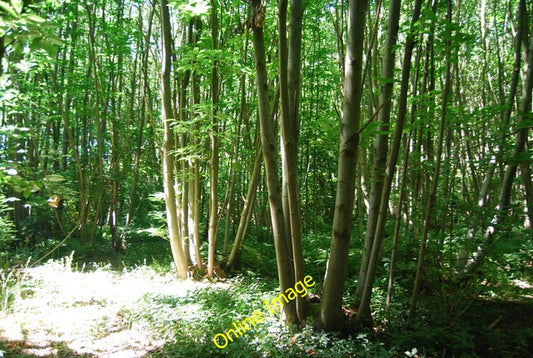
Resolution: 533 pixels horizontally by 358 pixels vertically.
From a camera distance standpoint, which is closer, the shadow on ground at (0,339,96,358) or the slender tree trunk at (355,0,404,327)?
the slender tree trunk at (355,0,404,327)

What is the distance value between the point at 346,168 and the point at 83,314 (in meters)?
4.10

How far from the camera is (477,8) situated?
1109 cm

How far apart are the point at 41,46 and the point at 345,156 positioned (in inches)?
94.6

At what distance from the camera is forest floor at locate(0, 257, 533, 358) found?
3.31 m

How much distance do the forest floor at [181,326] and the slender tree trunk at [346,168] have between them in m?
0.32

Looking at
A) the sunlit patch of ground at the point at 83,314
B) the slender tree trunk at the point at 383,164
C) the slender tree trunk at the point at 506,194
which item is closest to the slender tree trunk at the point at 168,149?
the sunlit patch of ground at the point at 83,314

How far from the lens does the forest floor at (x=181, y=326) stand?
130 inches

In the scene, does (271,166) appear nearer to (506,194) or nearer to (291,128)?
(291,128)

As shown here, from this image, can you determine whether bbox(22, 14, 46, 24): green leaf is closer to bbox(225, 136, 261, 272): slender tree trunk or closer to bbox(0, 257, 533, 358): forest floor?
bbox(0, 257, 533, 358): forest floor

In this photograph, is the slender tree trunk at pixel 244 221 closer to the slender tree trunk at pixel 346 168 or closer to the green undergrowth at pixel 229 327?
the green undergrowth at pixel 229 327

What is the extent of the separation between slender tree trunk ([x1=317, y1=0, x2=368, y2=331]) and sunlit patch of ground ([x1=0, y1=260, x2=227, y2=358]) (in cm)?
198

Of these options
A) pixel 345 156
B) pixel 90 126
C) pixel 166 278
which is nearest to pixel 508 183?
pixel 345 156

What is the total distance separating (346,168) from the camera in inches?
125

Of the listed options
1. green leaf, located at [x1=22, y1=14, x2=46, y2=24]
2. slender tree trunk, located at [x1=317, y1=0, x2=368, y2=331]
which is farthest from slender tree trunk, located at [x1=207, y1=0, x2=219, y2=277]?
green leaf, located at [x1=22, y1=14, x2=46, y2=24]
